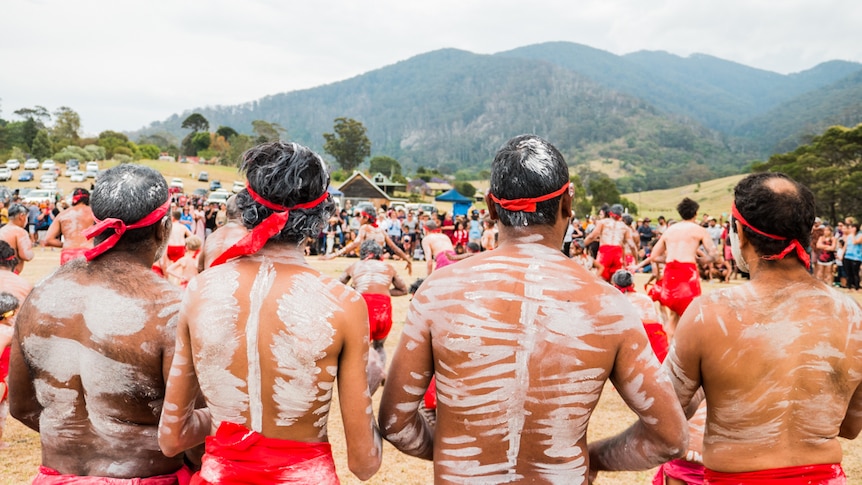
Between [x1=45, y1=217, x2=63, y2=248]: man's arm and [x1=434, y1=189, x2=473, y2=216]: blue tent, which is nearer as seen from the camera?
[x1=45, y1=217, x2=63, y2=248]: man's arm

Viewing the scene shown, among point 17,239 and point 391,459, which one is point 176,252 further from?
point 391,459

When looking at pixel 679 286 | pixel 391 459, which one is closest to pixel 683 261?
pixel 679 286

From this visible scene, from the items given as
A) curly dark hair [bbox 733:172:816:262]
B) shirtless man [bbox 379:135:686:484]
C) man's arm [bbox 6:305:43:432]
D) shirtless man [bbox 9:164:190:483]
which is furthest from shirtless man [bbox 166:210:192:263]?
curly dark hair [bbox 733:172:816:262]

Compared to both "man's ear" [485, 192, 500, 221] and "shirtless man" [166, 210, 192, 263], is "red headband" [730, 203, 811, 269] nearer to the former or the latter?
"man's ear" [485, 192, 500, 221]

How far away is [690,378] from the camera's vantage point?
2.28 meters

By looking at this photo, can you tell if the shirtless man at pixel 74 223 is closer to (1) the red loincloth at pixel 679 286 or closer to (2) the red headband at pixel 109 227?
(2) the red headband at pixel 109 227

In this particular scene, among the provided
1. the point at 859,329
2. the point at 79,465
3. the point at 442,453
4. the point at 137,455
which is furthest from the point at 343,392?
the point at 859,329

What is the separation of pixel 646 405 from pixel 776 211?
2.92 feet

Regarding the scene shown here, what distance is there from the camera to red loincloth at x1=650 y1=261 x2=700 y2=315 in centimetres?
795

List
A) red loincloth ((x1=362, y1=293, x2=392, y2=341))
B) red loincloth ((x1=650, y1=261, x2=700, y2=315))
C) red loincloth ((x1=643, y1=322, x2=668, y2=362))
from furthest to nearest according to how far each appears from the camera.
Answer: red loincloth ((x1=650, y1=261, x2=700, y2=315)) → red loincloth ((x1=362, y1=293, x2=392, y2=341)) → red loincloth ((x1=643, y1=322, x2=668, y2=362))

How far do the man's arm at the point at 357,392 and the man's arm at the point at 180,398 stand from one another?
1.61 ft

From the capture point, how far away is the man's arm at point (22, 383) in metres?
2.24

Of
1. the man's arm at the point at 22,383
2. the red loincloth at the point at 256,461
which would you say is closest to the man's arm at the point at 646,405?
the red loincloth at the point at 256,461

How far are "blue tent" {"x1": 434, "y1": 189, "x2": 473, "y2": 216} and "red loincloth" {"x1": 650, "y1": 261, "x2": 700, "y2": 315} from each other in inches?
1098
